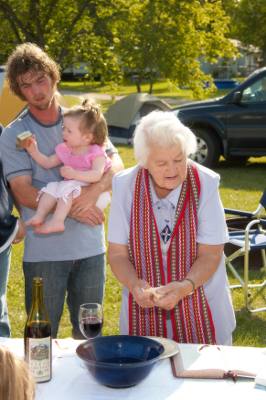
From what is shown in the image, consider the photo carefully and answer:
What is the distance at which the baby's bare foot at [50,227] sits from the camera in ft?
8.51

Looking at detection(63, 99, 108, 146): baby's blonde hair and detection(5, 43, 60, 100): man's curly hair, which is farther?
detection(63, 99, 108, 146): baby's blonde hair

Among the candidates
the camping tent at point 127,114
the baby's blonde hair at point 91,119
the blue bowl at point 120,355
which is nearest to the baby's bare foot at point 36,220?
the baby's blonde hair at point 91,119

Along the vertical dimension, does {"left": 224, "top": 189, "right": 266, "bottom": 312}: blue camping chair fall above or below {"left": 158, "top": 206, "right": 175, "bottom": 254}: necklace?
below

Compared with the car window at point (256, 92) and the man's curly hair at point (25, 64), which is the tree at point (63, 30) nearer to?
the car window at point (256, 92)

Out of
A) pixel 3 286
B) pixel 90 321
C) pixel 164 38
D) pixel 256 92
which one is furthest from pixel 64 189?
pixel 164 38

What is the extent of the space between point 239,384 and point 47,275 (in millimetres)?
1263

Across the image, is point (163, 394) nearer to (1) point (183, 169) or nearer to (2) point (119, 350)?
(2) point (119, 350)

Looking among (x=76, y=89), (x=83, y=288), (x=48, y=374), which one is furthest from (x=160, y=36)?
(x=76, y=89)

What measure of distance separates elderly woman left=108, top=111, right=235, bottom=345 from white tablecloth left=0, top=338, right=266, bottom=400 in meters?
0.49

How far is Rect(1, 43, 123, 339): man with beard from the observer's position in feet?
8.59

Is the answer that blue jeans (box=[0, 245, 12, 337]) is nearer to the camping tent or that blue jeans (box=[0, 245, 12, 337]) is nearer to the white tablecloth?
the white tablecloth

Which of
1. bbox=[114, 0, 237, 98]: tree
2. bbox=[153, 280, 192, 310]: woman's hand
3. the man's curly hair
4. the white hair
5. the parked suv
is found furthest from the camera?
bbox=[114, 0, 237, 98]: tree

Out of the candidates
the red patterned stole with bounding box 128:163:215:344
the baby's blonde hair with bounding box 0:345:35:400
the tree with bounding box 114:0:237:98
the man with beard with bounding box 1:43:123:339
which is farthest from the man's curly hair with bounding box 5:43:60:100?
the tree with bounding box 114:0:237:98

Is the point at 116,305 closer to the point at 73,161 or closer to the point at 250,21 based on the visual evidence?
the point at 73,161
